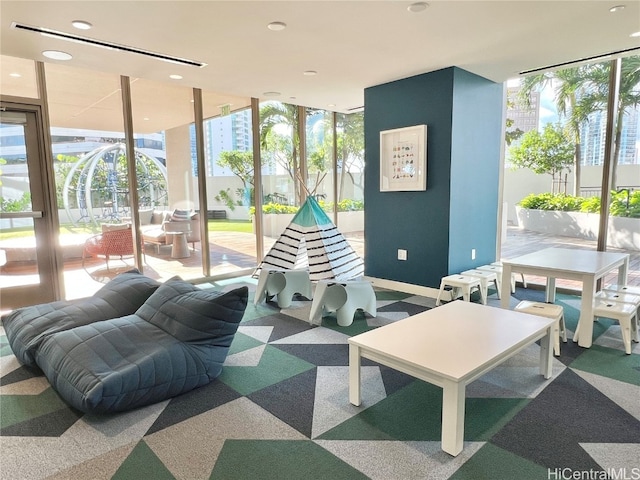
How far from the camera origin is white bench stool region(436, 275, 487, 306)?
3.97m

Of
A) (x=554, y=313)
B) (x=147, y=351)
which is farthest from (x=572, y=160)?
(x=147, y=351)

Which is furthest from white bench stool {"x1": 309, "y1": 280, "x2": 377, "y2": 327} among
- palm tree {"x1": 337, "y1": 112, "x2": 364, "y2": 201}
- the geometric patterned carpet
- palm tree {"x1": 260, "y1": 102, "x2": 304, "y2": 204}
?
palm tree {"x1": 337, "y1": 112, "x2": 364, "y2": 201}

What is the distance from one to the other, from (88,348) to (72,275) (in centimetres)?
252

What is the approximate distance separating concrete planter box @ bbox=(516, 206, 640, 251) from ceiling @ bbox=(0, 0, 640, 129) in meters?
1.67

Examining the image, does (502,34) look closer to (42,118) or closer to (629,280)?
(629,280)

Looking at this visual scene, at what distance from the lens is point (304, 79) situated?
14.8 ft

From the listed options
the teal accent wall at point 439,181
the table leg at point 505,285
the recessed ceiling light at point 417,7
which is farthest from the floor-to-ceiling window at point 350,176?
the recessed ceiling light at point 417,7

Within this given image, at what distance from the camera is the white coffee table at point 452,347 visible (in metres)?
1.88

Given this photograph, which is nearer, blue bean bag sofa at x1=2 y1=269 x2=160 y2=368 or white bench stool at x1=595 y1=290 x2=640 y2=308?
blue bean bag sofa at x1=2 y1=269 x2=160 y2=368

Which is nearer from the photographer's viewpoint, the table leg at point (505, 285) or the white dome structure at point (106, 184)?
the table leg at point (505, 285)

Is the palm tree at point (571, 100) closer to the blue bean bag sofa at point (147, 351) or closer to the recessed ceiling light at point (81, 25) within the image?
the blue bean bag sofa at point (147, 351)

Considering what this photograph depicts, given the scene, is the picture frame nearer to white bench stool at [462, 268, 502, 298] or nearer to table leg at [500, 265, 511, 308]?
white bench stool at [462, 268, 502, 298]

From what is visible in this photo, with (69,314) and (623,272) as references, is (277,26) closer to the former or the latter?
(69,314)

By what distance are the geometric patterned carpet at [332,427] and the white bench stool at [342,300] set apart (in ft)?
2.37
